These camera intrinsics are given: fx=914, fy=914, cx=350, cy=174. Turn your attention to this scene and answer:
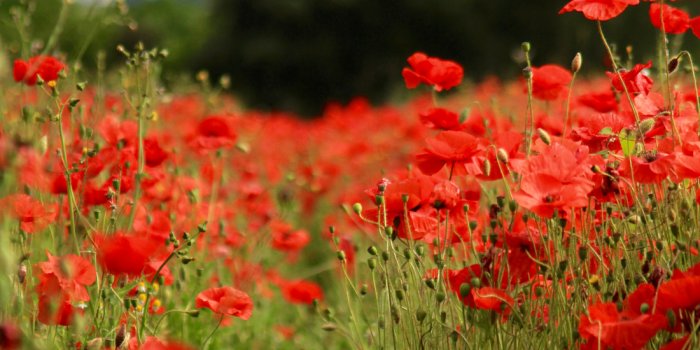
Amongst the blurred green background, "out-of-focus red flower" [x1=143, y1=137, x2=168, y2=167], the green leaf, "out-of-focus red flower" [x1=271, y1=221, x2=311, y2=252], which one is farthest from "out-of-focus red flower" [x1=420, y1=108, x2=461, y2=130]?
the blurred green background

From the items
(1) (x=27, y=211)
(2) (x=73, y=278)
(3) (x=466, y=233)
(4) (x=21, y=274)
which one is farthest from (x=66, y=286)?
(3) (x=466, y=233)

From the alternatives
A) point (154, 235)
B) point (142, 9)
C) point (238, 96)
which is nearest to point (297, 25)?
point (238, 96)

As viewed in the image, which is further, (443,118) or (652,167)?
(443,118)

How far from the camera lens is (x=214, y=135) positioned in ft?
8.69

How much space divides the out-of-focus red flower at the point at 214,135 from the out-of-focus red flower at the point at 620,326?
1381mm

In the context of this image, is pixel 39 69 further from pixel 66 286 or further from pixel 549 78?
pixel 549 78

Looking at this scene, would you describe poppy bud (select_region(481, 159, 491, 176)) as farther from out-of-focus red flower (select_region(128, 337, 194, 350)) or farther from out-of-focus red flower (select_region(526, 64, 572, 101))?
out-of-focus red flower (select_region(128, 337, 194, 350))

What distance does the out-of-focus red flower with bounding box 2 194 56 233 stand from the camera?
1.93 m

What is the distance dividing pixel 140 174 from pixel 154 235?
0.59ft

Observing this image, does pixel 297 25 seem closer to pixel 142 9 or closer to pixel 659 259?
pixel 659 259

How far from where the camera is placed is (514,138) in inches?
75.1

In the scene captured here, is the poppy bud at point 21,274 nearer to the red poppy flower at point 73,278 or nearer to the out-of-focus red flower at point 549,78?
the red poppy flower at point 73,278

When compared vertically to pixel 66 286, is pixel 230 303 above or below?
below

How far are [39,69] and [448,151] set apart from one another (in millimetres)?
1029
